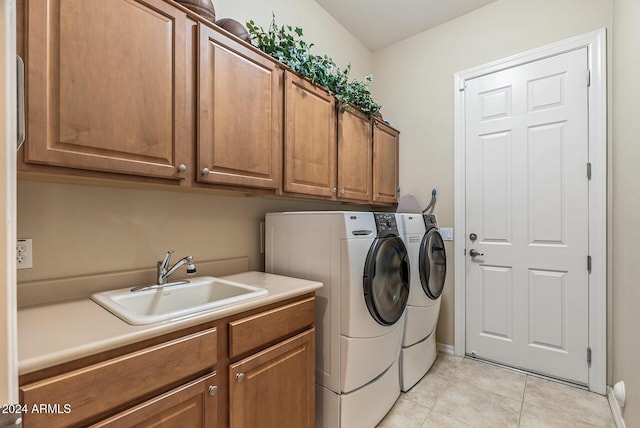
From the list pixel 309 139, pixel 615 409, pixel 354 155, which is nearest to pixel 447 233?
pixel 354 155

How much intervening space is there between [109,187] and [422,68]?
113 inches

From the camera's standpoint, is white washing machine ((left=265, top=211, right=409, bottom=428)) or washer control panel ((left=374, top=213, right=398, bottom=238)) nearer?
white washing machine ((left=265, top=211, right=409, bottom=428))

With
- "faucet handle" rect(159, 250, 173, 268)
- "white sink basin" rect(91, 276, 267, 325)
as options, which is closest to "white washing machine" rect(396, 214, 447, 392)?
"white sink basin" rect(91, 276, 267, 325)

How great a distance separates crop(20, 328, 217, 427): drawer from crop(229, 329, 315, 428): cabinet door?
185mm

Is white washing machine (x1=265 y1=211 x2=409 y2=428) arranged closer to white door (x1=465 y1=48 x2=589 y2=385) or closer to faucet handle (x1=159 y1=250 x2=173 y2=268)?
faucet handle (x1=159 y1=250 x2=173 y2=268)

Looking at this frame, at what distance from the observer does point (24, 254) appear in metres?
1.19

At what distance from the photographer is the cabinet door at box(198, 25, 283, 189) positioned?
139 centimetres

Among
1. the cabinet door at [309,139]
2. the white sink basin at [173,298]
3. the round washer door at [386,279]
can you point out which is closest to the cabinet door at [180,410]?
the white sink basin at [173,298]

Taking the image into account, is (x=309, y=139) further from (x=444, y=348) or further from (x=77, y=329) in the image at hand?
(x=444, y=348)

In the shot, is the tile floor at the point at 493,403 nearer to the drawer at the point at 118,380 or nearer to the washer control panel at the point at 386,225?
the washer control panel at the point at 386,225

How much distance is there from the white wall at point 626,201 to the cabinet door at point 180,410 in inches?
77.3

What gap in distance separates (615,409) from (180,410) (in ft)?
8.28

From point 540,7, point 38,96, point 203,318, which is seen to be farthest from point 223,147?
point 540,7

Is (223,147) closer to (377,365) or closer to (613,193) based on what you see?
(377,365)
